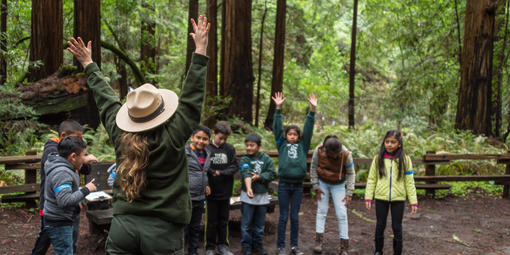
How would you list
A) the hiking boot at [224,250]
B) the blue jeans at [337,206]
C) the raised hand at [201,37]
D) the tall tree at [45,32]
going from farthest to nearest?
the tall tree at [45,32] → the blue jeans at [337,206] → the hiking boot at [224,250] → the raised hand at [201,37]

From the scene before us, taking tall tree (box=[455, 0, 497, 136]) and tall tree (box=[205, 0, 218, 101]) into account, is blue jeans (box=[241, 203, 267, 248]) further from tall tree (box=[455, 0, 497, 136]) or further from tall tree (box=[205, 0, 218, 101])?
tall tree (box=[455, 0, 497, 136])

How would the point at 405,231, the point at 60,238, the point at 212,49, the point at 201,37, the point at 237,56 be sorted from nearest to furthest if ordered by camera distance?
the point at 201,37 → the point at 60,238 → the point at 405,231 → the point at 237,56 → the point at 212,49

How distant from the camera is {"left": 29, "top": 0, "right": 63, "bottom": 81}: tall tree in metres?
10.2

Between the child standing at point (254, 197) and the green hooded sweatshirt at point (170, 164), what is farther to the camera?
the child standing at point (254, 197)

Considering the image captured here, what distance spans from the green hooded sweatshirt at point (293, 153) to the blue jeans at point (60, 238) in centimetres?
294

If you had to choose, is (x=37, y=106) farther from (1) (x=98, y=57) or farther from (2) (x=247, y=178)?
(2) (x=247, y=178)

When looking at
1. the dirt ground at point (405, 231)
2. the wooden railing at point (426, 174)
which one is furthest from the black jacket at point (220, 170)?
the wooden railing at point (426, 174)

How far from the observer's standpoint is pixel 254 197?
5.78 m

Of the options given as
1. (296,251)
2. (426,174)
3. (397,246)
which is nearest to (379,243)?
(397,246)

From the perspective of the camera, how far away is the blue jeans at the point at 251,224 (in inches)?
227

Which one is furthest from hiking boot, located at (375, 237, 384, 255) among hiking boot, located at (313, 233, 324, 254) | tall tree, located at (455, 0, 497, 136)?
tall tree, located at (455, 0, 497, 136)

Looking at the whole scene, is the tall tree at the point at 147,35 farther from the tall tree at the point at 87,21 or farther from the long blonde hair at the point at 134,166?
the long blonde hair at the point at 134,166

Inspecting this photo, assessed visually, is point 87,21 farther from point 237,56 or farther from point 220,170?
point 220,170

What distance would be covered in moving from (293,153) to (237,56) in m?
9.58
